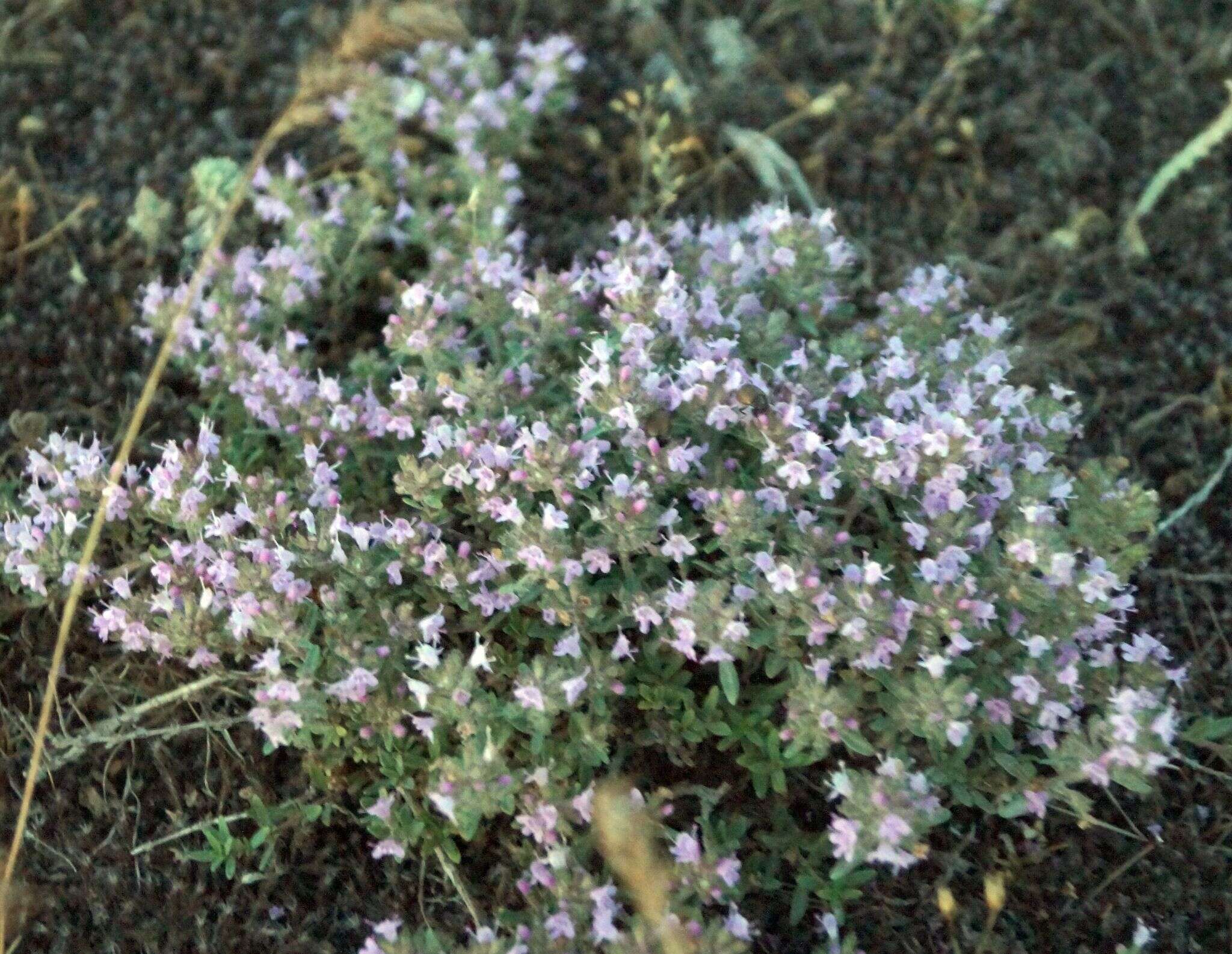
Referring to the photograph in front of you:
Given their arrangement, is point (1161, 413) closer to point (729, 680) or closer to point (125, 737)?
point (729, 680)

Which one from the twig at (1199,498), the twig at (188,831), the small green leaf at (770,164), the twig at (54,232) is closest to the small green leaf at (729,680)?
the twig at (188,831)

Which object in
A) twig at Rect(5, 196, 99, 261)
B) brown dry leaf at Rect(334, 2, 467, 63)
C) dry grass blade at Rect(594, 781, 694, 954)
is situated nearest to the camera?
dry grass blade at Rect(594, 781, 694, 954)

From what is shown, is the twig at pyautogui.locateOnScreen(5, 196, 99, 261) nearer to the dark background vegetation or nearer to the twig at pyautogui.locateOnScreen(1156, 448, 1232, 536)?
the dark background vegetation

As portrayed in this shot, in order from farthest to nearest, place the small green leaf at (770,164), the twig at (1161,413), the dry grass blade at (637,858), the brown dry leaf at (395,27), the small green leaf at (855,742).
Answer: the small green leaf at (770,164) → the twig at (1161,413) → the brown dry leaf at (395,27) → the small green leaf at (855,742) → the dry grass blade at (637,858)

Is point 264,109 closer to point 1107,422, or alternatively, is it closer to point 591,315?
point 591,315

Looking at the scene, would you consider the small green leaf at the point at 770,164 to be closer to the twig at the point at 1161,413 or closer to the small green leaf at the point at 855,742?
the twig at the point at 1161,413

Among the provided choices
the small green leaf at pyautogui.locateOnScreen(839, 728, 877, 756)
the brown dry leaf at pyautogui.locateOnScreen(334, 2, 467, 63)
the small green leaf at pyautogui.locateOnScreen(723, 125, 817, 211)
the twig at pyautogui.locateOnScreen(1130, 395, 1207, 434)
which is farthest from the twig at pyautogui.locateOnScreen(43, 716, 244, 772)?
the twig at pyautogui.locateOnScreen(1130, 395, 1207, 434)

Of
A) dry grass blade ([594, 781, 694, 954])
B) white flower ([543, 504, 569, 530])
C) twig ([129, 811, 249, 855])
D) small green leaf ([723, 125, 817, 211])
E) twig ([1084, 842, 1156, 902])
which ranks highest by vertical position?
small green leaf ([723, 125, 817, 211])

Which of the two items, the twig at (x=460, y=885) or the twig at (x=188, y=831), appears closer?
the twig at (x=460, y=885)

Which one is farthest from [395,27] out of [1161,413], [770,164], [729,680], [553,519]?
[1161,413]
